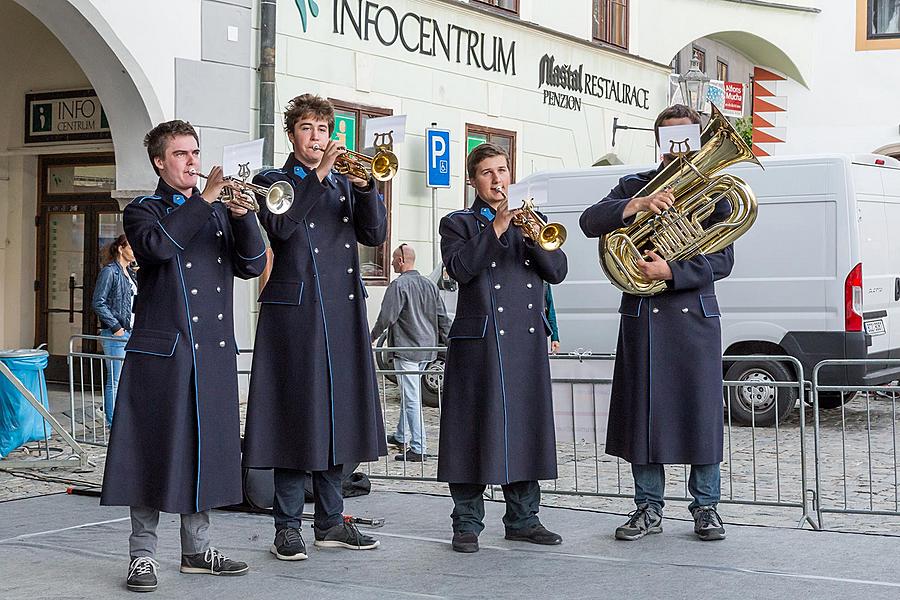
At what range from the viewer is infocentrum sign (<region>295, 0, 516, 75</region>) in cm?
1568

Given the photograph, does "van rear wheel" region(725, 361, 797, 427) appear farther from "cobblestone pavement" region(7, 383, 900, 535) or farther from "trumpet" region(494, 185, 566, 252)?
"trumpet" region(494, 185, 566, 252)

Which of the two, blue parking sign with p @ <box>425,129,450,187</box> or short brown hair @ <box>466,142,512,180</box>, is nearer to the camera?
short brown hair @ <box>466,142,512,180</box>

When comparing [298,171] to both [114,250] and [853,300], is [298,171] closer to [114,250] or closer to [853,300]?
[114,250]

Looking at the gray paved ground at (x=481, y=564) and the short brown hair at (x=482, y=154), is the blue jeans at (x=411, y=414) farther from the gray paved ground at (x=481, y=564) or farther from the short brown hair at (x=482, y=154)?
the short brown hair at (x=482, y=154)

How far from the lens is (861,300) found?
465 inches

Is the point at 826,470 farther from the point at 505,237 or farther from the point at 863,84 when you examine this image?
the point at 863,84

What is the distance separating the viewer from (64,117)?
15227 millimetres

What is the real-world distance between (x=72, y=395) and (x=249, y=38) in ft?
18.0

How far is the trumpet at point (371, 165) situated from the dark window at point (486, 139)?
37.2ft

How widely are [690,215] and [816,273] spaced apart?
17.9 ft

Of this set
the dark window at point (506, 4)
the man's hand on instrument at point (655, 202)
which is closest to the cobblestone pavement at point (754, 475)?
the man's hand on instrument at point (655, 202)

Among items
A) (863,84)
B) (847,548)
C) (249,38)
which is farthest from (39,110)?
(863,84)

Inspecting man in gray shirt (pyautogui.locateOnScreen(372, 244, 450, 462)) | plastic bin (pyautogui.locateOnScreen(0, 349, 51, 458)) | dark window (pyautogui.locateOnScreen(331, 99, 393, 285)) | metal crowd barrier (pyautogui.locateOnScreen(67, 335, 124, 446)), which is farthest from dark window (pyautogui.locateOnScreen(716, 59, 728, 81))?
plastic bin (pyautogui.locateOnScreen(0, 349, 51, 458))

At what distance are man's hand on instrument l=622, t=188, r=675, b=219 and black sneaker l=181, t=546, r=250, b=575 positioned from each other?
2.56 metres
